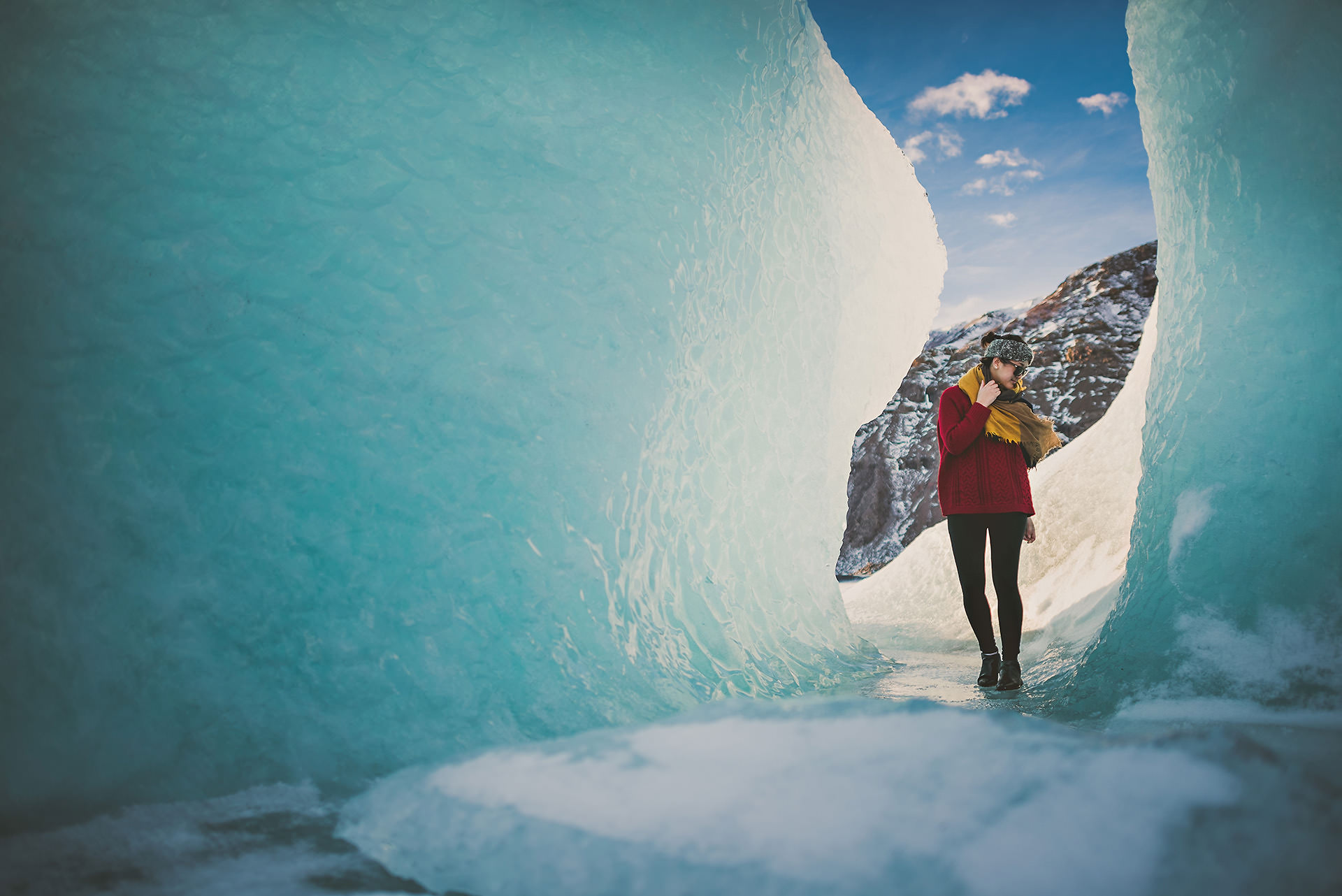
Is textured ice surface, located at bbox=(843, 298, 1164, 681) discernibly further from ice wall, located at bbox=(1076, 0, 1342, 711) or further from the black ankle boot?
ice wall, located at bbox=(1076, 0, 1342, 711)

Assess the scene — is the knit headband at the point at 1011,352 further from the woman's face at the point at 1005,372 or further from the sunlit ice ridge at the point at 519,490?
the sunlit ice ridge at the point at 519,490

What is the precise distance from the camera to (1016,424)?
8.27 ft

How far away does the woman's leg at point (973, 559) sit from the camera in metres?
2.47

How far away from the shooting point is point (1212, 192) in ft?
8.20

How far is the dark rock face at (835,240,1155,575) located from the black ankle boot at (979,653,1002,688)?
35.1ft

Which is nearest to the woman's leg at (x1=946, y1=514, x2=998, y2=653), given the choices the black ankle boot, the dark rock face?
the black ankle boot

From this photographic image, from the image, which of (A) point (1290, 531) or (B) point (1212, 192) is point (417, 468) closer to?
(A) point (1290, 531)

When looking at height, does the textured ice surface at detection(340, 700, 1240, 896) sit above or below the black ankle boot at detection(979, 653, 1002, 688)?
above

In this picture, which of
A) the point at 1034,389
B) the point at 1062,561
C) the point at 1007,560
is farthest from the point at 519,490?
the point at 1034,389

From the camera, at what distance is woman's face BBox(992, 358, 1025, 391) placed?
8.14ft

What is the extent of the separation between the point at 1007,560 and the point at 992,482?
0.95ft

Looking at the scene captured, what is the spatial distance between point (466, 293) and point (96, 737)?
134cm

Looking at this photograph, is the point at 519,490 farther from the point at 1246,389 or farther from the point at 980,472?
the point at 1246,389

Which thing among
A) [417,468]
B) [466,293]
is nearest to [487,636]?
[417,468]
